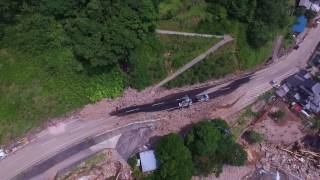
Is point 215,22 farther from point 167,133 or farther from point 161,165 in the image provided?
point 161,165

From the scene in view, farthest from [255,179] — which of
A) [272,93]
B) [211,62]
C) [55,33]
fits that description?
[55,33]

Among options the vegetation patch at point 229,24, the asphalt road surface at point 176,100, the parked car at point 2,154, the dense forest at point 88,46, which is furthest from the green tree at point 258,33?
the parked car at point 2,154

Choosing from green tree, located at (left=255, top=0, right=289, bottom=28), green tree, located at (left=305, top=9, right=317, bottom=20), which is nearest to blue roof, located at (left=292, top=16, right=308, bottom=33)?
green tree, located at (left=305, top=9, right=317, bottom=20)

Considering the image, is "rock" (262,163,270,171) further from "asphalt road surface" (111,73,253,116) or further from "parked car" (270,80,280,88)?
"parked car" (270,80,280,88)

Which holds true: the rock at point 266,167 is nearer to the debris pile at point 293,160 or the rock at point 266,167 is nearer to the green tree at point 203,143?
the debris pile at point 293,160

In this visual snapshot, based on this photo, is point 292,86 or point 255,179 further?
point 292,86

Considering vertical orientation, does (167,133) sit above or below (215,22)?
below
